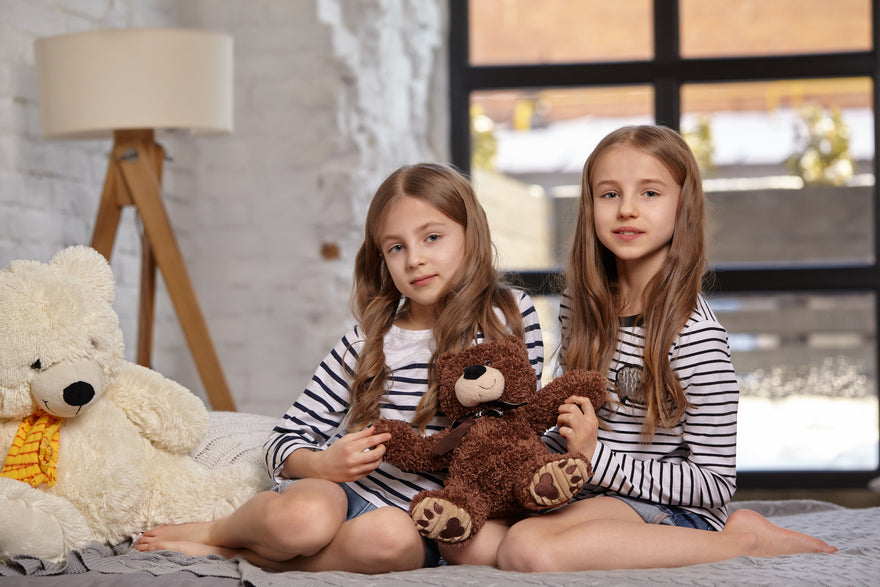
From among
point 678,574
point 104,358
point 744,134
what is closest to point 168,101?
point 104,358

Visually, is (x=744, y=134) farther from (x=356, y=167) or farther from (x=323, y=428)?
(x=323, y=428)

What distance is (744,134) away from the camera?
3.41 metres

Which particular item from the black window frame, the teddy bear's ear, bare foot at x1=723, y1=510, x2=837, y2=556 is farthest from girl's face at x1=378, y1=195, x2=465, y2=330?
the black window frame

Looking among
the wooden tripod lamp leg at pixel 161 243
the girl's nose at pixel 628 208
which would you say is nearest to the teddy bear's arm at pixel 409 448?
the girl's nose at pixel 628 208

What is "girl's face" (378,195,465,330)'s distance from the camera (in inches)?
59.1

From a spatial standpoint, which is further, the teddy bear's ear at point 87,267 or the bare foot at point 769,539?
the teddy bear's ear at point 87,267

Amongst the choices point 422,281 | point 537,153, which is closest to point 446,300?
point 422,281

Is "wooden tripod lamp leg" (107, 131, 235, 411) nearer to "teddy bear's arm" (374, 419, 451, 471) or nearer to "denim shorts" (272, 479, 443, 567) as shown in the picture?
"denim shorts" (272, 479, 443, 567)

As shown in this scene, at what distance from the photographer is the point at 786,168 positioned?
11.1 ft

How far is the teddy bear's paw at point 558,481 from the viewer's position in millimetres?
1228

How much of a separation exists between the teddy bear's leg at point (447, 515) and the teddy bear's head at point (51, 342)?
0.52 metres

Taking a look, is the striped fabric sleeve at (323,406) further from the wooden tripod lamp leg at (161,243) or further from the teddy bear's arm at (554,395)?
the wooden tripod lamp leg at (161,243)

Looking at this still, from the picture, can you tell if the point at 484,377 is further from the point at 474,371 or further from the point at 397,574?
the point at 397,574

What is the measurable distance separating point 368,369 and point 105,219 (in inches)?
38.1
